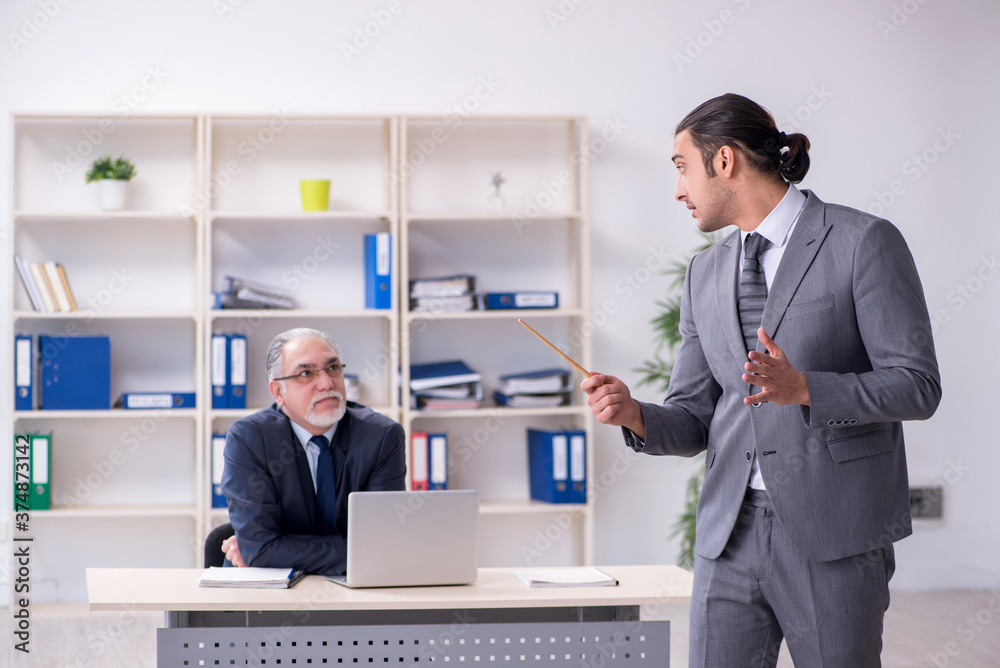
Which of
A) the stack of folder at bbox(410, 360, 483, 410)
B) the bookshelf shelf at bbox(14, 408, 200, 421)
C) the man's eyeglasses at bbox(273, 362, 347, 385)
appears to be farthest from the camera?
the stack of folder at bbox(410, 360, 483, 410)

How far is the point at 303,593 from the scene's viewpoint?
1.98 meters

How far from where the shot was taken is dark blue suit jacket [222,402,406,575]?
223 centimetres

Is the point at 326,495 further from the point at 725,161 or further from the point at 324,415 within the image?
the point at 725,161

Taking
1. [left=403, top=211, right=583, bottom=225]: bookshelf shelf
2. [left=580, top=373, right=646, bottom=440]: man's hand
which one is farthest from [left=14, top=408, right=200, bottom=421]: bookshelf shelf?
[left=580, top=373, right=646, bottom=440]: man's hand

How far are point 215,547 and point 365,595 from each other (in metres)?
0.71

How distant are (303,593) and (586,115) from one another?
112 inches

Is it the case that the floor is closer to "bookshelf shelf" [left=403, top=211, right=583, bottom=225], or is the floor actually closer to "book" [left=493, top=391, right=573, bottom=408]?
"book" [left=493, top=391, right=573, bottom=408]

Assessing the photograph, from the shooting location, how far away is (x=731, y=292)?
1.60 metres

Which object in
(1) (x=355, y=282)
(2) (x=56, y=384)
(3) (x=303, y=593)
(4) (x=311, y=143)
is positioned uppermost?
(4) (x=311, y=143)

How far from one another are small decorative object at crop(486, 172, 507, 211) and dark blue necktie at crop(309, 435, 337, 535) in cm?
199

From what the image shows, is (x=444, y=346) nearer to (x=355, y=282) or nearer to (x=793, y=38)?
(x=355, y=282)

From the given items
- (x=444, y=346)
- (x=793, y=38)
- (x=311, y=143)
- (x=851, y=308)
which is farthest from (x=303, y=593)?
(x=793, y=38)

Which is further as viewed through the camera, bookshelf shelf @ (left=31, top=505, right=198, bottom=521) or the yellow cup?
the yellow cup

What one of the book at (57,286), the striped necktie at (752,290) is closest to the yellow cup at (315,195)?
the book at (57,286)
